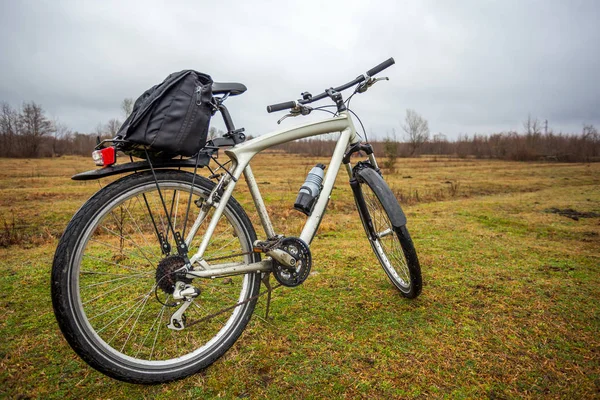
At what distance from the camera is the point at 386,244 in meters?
3.44

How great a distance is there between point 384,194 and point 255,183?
1109 millimetres

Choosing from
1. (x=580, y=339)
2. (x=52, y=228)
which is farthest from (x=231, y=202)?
(x=52, y=228)

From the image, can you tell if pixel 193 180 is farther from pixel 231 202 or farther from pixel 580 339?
pixel 580 339

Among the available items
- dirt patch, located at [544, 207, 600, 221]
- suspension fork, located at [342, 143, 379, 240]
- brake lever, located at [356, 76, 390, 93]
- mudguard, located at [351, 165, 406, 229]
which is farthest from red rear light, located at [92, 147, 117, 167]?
dirt patch, located at [544, 207, 600, 221]

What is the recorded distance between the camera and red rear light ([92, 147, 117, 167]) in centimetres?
194

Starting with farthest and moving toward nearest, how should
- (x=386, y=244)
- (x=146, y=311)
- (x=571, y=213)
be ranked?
(x=571, y=213)
(x=386, y=244)
(x=146, y=311)

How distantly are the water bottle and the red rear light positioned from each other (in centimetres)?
130

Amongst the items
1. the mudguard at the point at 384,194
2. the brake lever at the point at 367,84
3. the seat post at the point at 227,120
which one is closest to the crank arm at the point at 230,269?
the seat post at the point at 227,120

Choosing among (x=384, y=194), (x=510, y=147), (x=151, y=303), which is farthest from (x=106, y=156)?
(x=510, y=147)

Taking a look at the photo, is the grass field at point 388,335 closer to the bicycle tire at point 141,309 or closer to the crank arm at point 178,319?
the bicycle tire at point 141,309

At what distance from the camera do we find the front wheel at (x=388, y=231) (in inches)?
111

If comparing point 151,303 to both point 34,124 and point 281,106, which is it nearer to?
point 281,106

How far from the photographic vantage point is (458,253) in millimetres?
4445

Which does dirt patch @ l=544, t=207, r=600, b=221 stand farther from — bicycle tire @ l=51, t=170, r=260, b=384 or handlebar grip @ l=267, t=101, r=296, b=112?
bicycle tire @ l=51, t=170, r=260, b=384
